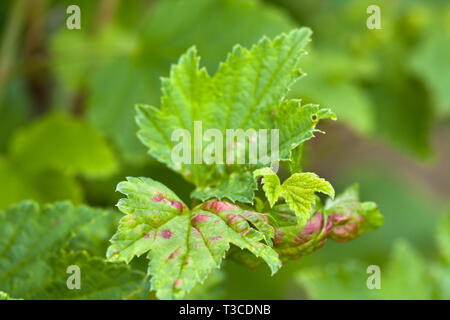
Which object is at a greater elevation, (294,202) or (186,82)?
(186,82)

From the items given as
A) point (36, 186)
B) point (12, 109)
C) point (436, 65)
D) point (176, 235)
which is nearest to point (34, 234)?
point (176, 235)

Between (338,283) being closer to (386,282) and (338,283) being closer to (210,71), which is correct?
(386,282)

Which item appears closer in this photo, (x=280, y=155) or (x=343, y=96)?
(x=280, y=155)

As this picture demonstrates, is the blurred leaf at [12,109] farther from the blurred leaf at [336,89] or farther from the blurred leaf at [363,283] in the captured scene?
the blurred leaf at [363,283]
